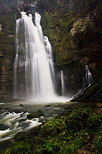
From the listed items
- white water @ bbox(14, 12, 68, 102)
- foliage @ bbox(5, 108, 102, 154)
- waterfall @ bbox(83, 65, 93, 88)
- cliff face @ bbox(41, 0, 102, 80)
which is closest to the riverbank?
foliage @ bbox(5, 108, 102, 154)

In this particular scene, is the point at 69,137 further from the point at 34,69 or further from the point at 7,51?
the point at 7,51

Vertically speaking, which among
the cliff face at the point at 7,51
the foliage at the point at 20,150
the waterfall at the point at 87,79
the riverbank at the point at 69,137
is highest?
the cliff face at the point at 7,51

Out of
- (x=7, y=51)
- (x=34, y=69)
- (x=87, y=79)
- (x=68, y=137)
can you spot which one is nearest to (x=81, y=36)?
(x=87, y=79)

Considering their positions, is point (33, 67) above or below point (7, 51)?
below

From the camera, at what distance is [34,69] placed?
33.0 meters

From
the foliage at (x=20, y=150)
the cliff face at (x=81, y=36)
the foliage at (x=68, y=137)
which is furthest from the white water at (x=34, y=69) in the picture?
the foliage at (x=20, y=150)

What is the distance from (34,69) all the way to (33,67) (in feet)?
1.83

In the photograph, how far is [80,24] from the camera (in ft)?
106

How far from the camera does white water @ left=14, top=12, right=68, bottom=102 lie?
31281 mm

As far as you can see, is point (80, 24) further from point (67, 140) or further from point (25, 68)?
point (67, 140)

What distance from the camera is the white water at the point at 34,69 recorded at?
31281mm

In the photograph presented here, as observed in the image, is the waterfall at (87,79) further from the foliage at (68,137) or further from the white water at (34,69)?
the foliage at (68,137)

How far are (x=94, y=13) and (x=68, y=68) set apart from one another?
11.5m

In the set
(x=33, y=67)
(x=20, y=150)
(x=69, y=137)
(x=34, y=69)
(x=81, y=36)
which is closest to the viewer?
(x=20, y=150)
